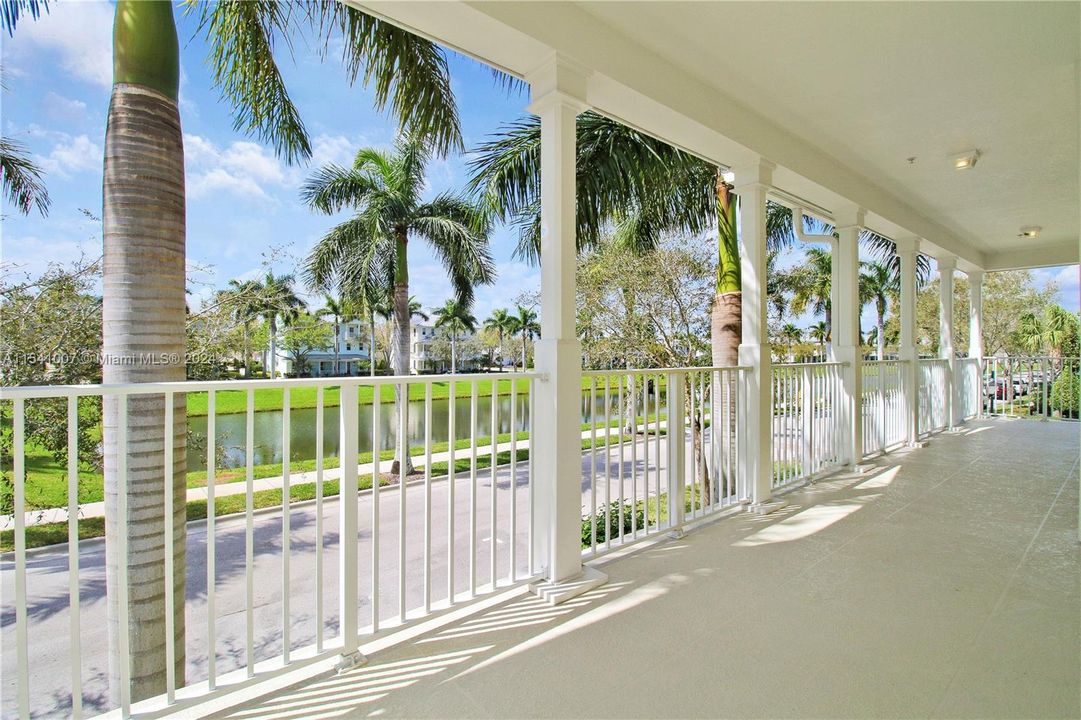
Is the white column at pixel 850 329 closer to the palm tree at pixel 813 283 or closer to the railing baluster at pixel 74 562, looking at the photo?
the palm tree at pixel 813 283

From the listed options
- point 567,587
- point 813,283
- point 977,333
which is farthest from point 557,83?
point 813,283

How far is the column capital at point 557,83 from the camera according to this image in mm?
2348

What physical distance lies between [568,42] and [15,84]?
16.8 ft

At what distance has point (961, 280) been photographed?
16.5 meters

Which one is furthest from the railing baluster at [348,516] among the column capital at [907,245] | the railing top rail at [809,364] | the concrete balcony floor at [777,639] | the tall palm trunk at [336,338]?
the tall palm trunk at [336,338]

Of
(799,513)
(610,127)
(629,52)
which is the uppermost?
(610,127)

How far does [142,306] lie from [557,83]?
6.70 feet

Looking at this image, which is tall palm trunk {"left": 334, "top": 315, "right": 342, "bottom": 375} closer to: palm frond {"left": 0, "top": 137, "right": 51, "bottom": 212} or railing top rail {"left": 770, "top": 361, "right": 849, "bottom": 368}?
palm frond {"left": 0, "top": 137, "right": 51, "bottom": 212}

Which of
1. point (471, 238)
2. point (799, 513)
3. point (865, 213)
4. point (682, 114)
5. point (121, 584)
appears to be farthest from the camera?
point (471, 238)

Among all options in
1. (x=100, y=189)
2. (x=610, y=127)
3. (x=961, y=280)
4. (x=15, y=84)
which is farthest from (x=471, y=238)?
(x=961, y=280)

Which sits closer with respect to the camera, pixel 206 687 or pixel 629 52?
pixel 206 687

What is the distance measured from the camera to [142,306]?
2.16 meters

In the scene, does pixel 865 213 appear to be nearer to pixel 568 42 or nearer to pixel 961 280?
pixel 568 42

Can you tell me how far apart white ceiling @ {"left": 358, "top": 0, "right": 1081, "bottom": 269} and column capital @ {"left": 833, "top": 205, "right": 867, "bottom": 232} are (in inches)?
4.9
